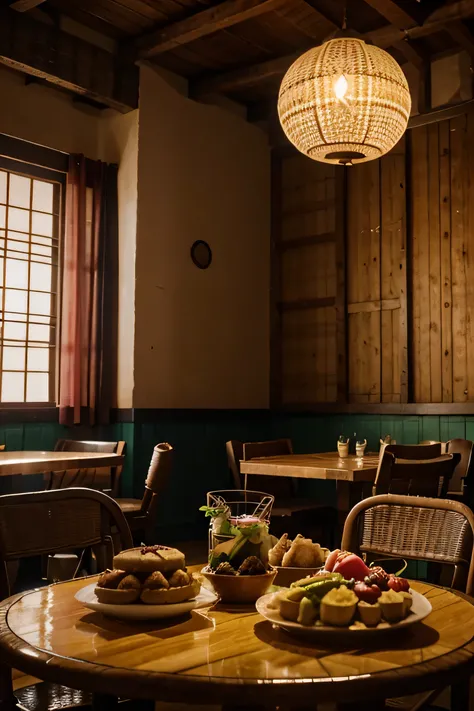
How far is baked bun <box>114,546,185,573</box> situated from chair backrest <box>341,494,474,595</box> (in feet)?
2.33

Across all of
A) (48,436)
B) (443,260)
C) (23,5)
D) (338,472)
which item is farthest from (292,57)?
(338,472)

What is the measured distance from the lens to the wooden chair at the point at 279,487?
4234 millimetres

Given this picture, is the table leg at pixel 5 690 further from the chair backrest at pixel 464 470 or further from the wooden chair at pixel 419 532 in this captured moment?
the chair backrest at pixel 464 470

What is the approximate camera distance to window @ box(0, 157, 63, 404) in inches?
211

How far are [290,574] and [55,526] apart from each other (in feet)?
1.99

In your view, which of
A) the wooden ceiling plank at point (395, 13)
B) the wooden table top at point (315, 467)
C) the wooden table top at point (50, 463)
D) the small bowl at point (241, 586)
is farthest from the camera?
the wooden ceiling plank at point (395, 13)

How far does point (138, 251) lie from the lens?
5.71 metres

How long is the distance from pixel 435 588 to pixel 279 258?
5519 millimetres

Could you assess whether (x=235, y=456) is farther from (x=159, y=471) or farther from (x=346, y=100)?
(x=346, y=100)

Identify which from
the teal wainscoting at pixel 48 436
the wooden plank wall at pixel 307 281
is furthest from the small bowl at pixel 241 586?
the wooden plank wall at pixel 307 281

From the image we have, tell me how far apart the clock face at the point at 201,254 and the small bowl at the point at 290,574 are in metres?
4.90

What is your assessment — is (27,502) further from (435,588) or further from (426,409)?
(426,409)

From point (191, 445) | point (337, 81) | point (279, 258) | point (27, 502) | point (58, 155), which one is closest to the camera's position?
point (27, 502)

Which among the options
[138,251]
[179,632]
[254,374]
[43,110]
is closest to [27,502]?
[179,632]
